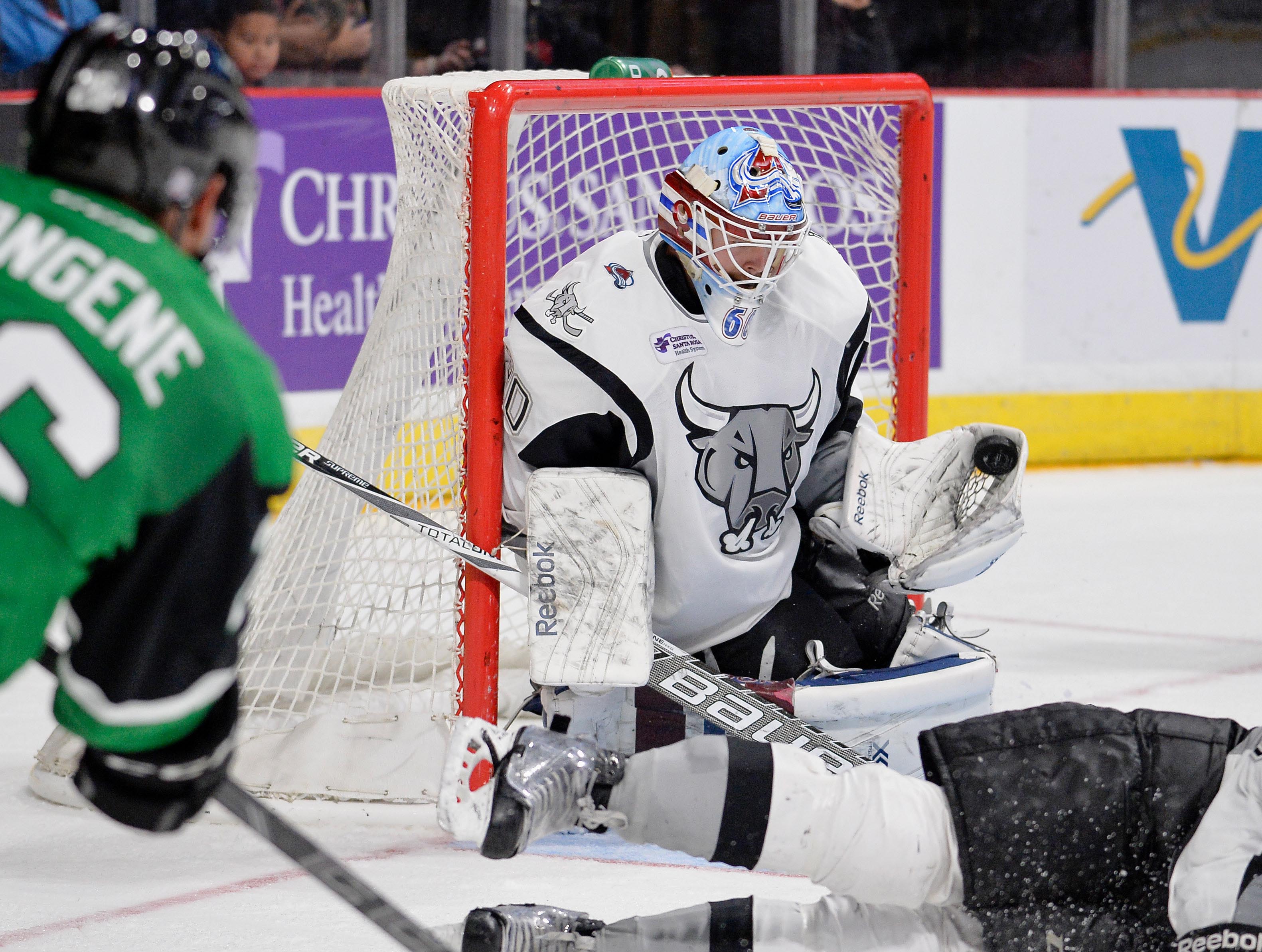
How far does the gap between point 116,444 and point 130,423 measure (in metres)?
0.02

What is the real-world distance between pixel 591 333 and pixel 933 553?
2.01ft

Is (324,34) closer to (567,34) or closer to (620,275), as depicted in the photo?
(567,34)

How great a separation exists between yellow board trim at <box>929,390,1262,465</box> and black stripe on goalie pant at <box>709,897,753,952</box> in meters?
3.81

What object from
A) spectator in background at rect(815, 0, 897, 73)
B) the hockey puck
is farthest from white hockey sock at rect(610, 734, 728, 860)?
spectator in background at rect(815, 0, 897, 73)

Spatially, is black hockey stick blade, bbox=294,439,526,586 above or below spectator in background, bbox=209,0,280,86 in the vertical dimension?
below

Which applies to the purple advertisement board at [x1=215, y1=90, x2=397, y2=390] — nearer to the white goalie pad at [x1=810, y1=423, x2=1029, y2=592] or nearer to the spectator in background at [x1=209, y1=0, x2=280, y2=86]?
the spectator in background at [x1=209, y1=0, x2=280, y2=86]

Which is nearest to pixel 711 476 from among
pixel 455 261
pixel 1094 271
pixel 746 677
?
pixel 746 677

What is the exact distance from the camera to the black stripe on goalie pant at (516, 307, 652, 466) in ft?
7.45

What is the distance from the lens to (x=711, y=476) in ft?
7.70

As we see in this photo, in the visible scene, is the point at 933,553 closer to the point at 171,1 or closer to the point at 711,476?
the point at 711,476

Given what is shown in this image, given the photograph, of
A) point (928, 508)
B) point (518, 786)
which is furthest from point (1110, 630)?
point (518, 786)

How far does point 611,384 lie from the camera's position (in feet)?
7.45

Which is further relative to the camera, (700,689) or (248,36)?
(248,36)

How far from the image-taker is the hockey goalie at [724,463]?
225 cm
